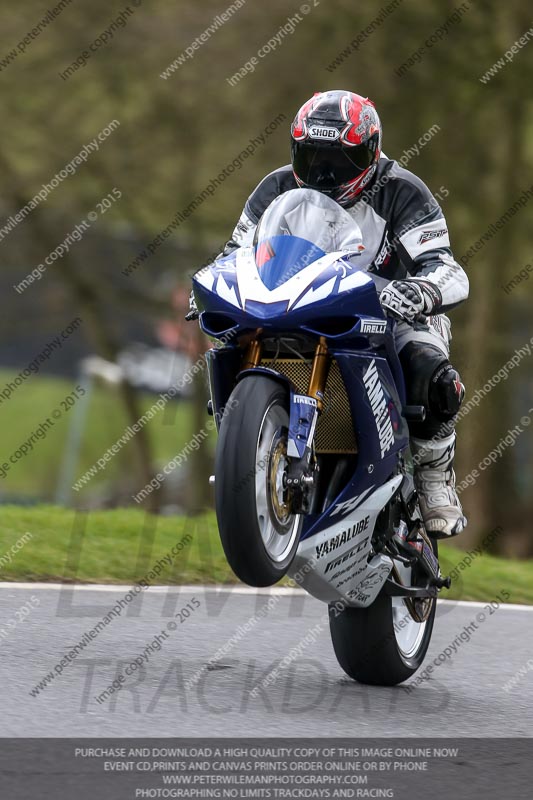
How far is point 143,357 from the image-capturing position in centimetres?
2166

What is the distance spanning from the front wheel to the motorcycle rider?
708mm

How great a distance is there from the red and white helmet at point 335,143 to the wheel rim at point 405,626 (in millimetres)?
1606

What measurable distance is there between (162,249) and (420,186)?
13.2 metres

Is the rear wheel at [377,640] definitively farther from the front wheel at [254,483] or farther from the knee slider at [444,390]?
the front wheel at [254,483]

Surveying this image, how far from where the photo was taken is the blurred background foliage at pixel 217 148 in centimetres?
1542

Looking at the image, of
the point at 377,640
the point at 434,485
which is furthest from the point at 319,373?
the point at 377,640

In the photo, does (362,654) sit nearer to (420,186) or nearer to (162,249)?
(420,186)

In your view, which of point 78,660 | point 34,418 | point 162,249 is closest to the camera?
point 78,660

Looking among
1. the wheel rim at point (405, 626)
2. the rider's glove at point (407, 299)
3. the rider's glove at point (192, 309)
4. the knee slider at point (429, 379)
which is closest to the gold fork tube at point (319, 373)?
the rider's glove at point (407, 299)

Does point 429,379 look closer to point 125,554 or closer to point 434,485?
point 434,485

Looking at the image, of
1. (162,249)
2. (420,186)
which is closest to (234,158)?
(162,249)

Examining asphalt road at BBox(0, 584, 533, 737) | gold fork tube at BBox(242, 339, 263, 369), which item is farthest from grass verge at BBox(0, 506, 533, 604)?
gold fork tube at BBox(242, 339, 263, 369)

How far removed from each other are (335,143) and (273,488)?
1.44 m
